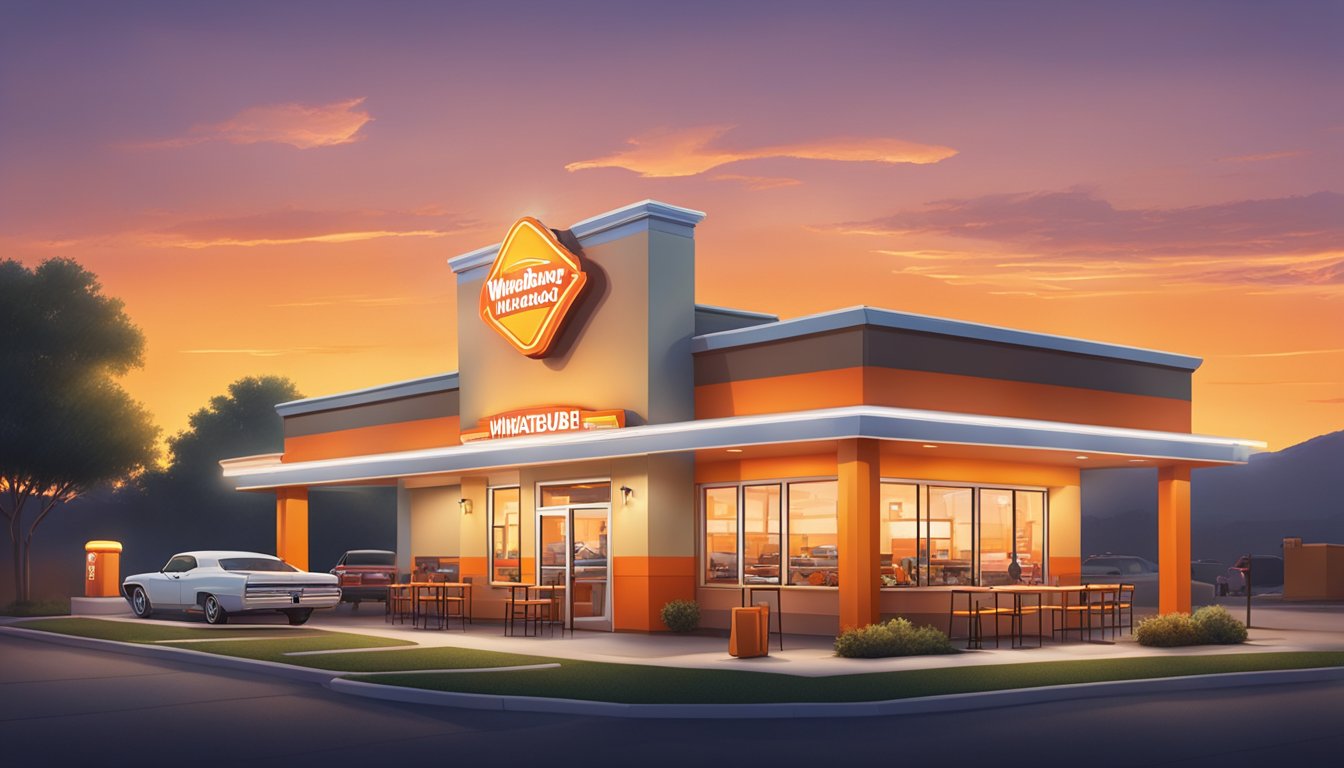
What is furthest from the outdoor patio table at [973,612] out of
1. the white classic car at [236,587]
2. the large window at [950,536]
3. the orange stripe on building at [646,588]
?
the white classic car at [236,587]

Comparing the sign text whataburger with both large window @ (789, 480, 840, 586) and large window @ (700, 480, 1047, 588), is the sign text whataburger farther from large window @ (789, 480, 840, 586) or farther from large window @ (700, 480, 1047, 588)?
large window @ (789, 480, 840, 586)

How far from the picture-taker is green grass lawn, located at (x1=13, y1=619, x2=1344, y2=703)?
16234 mm

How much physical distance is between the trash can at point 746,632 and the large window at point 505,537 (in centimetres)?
945

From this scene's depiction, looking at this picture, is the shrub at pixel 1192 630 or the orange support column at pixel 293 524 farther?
the orange support column at pixel 293 524

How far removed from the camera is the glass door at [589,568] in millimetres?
27578

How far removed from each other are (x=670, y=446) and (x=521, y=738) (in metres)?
11.3

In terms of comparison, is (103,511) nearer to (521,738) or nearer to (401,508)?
(401,508)

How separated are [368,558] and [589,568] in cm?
1281

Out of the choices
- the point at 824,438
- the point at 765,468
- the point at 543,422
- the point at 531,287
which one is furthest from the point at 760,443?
the point at 531,287

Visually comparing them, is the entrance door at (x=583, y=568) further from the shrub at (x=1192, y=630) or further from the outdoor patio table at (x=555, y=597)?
the shrub at (x=1192, y=630)

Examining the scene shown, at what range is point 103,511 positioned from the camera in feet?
335

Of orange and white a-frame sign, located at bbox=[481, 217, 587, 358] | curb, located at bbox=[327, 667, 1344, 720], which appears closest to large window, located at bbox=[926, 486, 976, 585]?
orange and white a-frame sign, located at bbox=[481, 217, 587, 358]

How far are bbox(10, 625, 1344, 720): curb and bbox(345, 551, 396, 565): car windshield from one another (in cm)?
1857

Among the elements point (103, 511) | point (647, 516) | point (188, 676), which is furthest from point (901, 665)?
point (103, 511)
